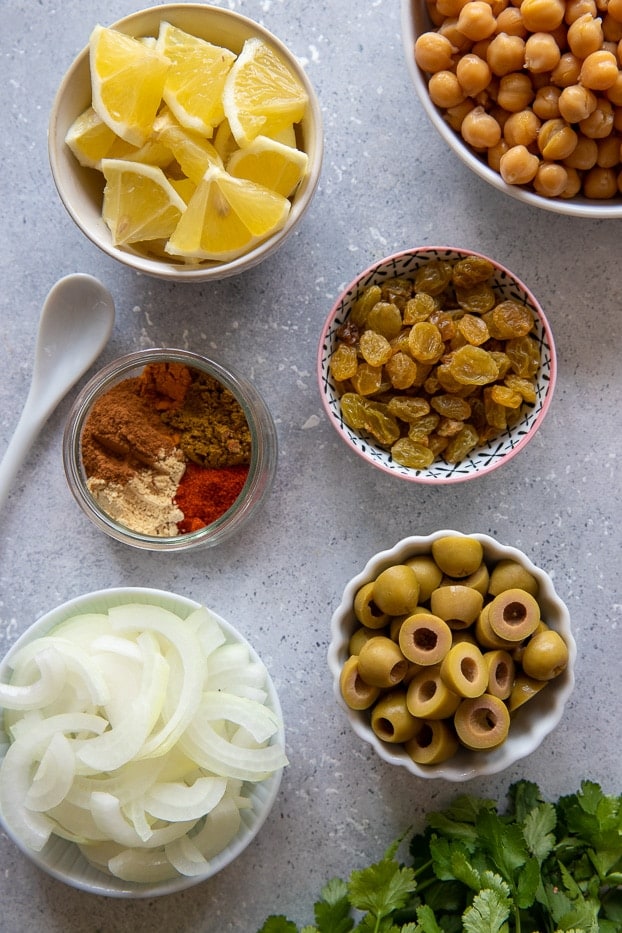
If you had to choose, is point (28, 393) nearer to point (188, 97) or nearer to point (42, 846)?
point (188, 97)

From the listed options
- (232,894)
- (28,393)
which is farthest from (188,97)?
(232,894)

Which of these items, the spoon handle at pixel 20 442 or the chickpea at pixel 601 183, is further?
the spoon handle at pixel 20 442

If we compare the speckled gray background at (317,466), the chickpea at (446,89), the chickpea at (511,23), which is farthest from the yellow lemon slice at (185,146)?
the chickpea at (511,23)

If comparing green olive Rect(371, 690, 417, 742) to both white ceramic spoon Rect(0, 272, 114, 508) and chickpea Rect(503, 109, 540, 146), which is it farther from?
chickpea Rect(503, 109, 540, 146)

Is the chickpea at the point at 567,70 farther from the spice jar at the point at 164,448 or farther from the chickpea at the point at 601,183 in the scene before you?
the spice jar at the point at 164,448

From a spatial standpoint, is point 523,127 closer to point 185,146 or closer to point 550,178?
point 550,178
